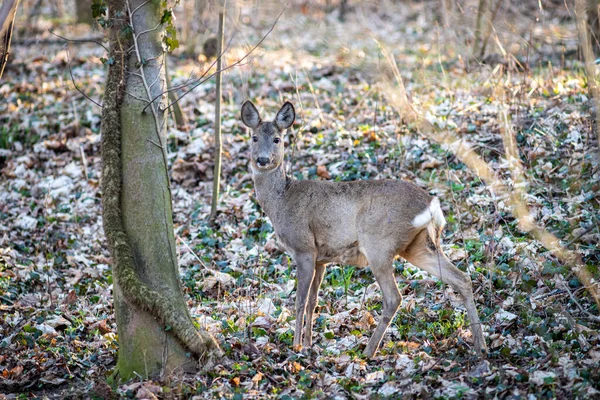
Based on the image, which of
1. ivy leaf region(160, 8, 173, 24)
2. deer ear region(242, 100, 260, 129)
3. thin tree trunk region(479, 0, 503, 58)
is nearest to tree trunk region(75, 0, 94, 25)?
thin tree trunk region(479, 0, 503, 58)

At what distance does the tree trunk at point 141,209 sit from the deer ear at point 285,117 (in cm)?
141

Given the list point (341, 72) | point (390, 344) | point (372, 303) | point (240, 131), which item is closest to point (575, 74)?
point (341, 72)

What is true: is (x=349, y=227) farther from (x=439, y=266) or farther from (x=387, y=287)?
(x=439, y=266)

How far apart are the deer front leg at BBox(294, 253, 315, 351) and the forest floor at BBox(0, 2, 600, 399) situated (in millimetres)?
218

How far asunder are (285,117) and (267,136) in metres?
0.27

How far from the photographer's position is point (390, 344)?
605 centimetres

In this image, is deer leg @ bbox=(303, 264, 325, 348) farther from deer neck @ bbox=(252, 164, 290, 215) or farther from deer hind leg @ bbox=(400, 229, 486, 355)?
deer hind leg @ bbox=(400, 229, 486, 355)

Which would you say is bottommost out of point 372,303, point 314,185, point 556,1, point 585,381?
point 372,303

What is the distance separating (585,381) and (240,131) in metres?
7.22

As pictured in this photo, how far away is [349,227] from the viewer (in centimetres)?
629

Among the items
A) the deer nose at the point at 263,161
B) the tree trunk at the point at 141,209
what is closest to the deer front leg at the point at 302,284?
the tree trunk at the point at 141,209

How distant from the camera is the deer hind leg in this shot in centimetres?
589

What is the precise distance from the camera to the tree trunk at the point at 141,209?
5.54 meters

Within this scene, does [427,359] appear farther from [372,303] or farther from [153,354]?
[153,354]
